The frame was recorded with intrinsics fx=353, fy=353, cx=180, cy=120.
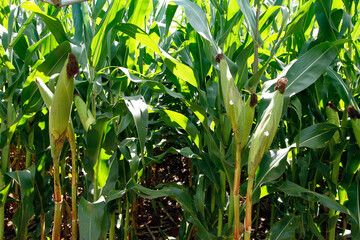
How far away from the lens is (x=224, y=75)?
1216mm

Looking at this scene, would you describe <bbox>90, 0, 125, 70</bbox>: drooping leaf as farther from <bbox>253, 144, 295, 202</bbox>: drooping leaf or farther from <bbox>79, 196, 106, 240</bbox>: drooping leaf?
<bbox>253, 144, 295, 202</bbox>: drooping leaf

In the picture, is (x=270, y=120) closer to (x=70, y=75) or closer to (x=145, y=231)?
(x=70, y=75)

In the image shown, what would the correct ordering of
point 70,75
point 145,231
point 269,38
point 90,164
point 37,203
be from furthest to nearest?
point 145,231
point 37,203
point 269,38
point 90,164
point 70,75

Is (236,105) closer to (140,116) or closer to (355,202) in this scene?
(140,116)

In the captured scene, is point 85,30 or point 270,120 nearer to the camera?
point 270,120

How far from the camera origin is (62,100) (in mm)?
1168

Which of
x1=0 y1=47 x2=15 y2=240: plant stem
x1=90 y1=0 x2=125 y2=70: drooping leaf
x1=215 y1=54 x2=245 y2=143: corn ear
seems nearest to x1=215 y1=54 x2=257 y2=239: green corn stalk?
x1=215 y1=54 x2=245 y2=143: corn ear

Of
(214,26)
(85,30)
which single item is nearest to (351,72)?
(214,26)

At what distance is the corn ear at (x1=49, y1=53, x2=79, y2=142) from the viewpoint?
3.72ft

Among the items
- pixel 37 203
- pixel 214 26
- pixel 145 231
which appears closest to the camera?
pixel 214 26

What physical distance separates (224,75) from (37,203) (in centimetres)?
138

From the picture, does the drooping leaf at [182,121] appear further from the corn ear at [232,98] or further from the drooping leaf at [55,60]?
the drooping leaf at [55,60]

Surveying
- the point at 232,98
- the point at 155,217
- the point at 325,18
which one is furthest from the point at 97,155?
the point at 155,217

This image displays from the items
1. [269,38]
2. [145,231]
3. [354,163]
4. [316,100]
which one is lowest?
[145,231]
